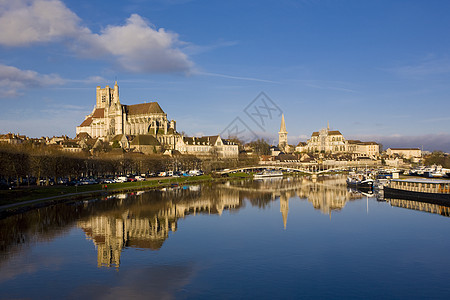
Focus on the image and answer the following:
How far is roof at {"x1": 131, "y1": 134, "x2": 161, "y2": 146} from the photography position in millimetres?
118688

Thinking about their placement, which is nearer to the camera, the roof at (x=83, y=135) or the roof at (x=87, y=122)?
the roof at (x=83, y=135)

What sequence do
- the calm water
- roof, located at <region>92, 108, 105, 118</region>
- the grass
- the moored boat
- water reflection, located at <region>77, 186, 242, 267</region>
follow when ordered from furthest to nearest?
1. roof, located at <region>92, 108, 105, 118</region>
2. the moored boat
3. the grass
4. water reflection, located at <region>77, 186, 242, 267</region>
5. the calm water

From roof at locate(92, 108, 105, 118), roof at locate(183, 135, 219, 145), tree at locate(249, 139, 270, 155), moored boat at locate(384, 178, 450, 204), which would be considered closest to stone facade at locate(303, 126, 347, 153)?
tree at locate(249, 139, 270, 155)

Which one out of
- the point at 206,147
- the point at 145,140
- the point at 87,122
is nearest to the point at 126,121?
the point at 87,122

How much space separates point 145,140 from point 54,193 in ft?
248

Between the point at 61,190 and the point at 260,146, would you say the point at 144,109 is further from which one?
the point at 61,190

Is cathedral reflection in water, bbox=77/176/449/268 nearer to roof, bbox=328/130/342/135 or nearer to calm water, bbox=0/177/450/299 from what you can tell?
calm water, bbox=0/177/450/299

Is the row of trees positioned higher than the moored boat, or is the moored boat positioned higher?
the row of trees

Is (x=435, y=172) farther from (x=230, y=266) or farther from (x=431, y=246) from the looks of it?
(x=230, y=266)

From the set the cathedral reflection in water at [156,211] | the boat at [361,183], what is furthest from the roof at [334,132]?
the cathedral reflection in water at [156,211]

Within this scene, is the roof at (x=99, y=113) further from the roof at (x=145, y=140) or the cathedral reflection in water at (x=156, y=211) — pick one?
the cathedral reflection in water at (x=156, y=211)

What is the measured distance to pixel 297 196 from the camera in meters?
56.2

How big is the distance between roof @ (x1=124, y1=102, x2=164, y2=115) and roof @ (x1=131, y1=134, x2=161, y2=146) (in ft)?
49.8

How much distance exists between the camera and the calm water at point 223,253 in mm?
17375
